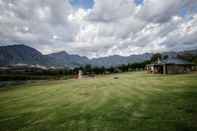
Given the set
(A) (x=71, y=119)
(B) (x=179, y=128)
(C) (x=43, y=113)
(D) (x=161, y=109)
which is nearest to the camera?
(B) (x=179, y=128)

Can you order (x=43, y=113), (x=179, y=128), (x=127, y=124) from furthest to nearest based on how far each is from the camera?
(x=43, y=113) → (x=127, y=124) → (x=179, y=128)

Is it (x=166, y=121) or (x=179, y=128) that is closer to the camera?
(x=179, y=128)

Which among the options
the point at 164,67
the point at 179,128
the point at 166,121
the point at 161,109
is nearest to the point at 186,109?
the point at 161,109

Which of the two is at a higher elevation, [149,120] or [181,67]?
[181,67]

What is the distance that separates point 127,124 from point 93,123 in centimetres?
149

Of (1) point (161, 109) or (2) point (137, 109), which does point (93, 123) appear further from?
(1) point (161, 109)

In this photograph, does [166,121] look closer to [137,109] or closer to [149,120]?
[149,120]

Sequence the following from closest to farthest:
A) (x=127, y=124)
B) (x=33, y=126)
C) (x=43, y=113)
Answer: (x=127, y=124), (x=33, y=126), (x=43, y=113)

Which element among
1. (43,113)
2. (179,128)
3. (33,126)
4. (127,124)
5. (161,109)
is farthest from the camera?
(43,113)

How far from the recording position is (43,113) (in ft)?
36.8

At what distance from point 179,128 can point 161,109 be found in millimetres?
2925

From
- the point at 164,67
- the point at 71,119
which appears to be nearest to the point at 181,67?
the point at 164,67

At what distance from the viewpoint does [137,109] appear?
10.8 meters

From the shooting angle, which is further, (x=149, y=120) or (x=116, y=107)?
(x=116, y=107)
